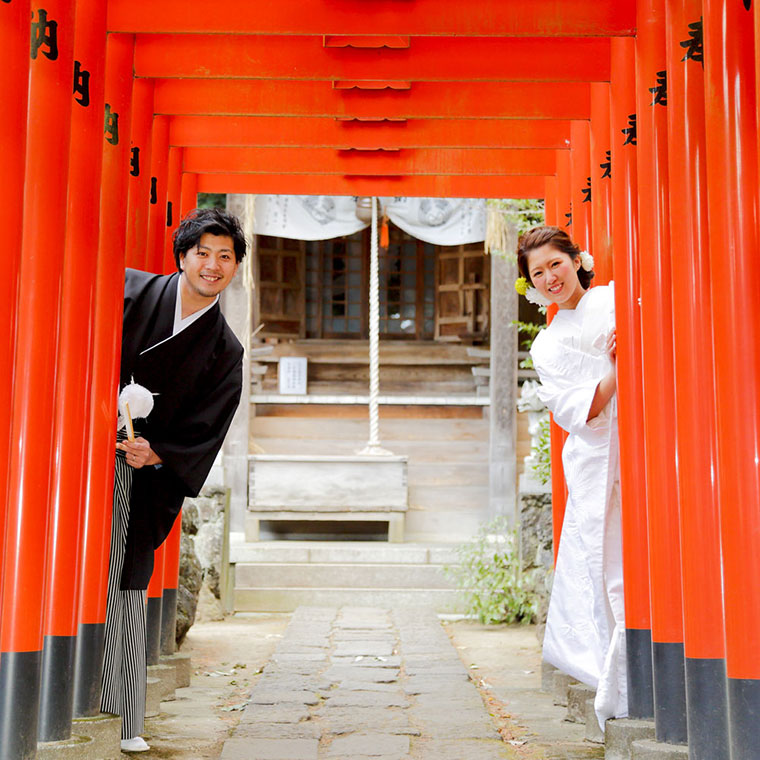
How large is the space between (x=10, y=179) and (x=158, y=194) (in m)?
2.45

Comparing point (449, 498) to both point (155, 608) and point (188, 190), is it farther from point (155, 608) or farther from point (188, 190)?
point (155, 608)

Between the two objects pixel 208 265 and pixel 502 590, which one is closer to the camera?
pixel 208 265

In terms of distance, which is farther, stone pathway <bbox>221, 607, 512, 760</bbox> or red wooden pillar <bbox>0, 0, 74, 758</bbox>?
stone pathway <bbox>221, 607, 512, 760</bbox>

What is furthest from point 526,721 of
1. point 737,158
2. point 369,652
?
point 737,158

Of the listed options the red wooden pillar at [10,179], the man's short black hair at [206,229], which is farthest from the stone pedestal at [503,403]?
the red wooden pillar at [10,179]

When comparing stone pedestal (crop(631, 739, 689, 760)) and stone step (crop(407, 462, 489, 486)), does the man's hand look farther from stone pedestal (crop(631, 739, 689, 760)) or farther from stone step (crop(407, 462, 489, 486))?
stone step (crop(407, 462, 489, 486))

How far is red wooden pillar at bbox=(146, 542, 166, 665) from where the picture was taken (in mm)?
4699

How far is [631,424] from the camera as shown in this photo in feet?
11.5

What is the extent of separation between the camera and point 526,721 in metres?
4.32

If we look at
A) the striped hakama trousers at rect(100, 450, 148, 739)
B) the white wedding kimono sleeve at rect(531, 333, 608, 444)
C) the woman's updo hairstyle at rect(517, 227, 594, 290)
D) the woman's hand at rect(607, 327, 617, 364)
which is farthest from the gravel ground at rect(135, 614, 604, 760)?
the woman's updo hairstyle at rect(517, 227, 594, 290)

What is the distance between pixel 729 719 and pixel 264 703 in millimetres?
2451

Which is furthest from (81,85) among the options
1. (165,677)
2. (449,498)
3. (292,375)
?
(292,375)

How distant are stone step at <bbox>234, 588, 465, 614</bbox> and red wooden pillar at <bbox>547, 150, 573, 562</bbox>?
3.71m

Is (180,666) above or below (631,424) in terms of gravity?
below
